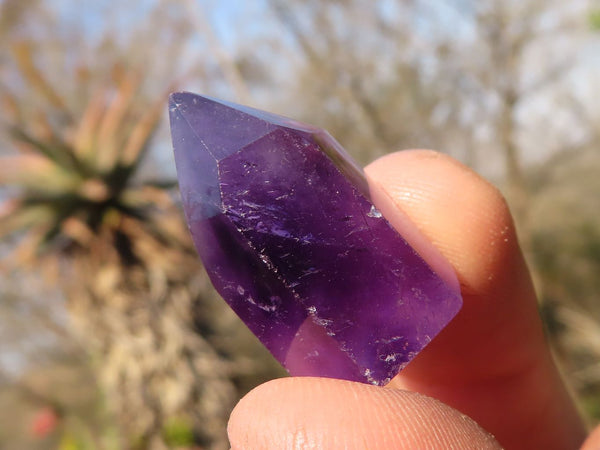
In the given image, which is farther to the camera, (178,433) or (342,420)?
(178,433)

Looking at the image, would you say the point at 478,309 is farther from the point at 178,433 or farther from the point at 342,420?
the point at 178,433

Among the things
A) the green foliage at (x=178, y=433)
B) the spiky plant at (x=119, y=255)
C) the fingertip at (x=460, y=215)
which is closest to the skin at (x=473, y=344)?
the fingertip at (x=460, y=215)

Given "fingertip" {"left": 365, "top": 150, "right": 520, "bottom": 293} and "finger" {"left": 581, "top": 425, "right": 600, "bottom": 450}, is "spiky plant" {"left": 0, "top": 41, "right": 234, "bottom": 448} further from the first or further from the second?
"finger" {"left": 581, "top": 425, "right": 600, "bottom": 450}

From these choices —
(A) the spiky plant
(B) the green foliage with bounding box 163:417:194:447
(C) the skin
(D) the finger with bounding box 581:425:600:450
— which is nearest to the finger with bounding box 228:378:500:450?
(C) the skin

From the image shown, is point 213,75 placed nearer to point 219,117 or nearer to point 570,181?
point 570,181

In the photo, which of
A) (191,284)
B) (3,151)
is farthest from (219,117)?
(3,151)

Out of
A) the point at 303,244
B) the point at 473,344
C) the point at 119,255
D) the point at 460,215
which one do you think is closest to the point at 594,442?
the point at 473,344

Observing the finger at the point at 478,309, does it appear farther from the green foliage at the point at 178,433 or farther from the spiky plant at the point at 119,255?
the green foliage at the point at 178,433
